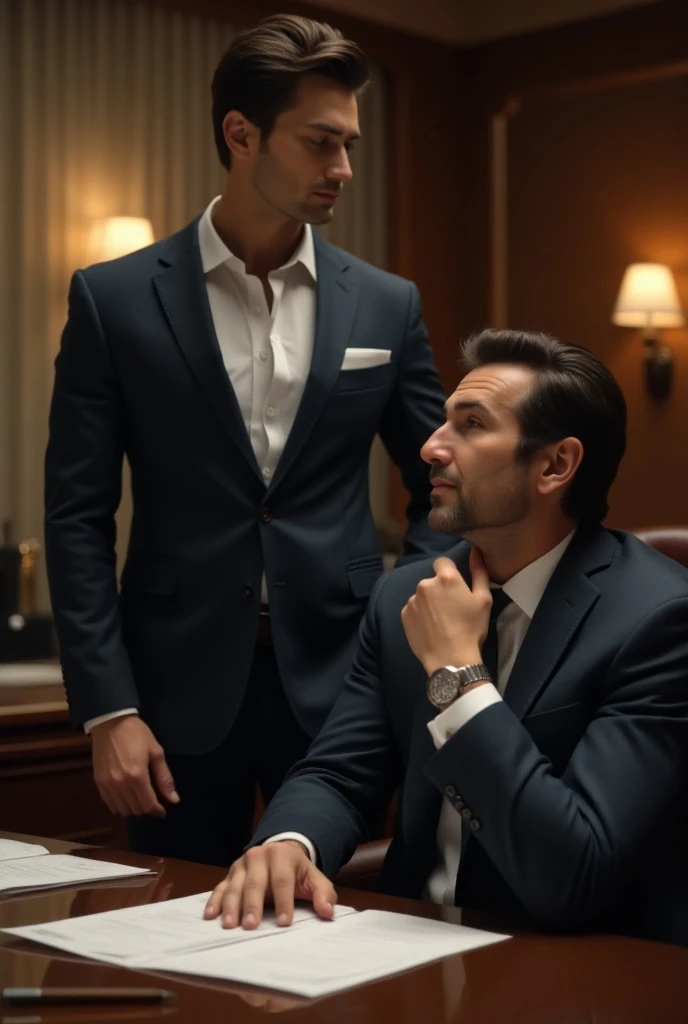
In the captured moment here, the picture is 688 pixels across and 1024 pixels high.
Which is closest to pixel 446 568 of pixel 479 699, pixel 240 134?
pixel 479 699

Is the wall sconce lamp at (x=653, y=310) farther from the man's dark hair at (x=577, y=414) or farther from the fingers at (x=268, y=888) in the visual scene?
the fingers at (x=268, y=888)

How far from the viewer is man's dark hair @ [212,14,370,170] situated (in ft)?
7.09

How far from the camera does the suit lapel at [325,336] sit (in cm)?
220

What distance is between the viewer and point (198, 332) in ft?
7.22

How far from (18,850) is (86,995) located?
2.24 feet

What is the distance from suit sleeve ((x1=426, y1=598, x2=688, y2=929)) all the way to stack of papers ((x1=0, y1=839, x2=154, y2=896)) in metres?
0.38

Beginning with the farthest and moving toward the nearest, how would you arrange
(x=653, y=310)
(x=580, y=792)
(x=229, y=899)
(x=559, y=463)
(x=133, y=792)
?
(x=653, y=310) < (x=133, y=792) < (x=559, y=463) < (x=580, y=792) < (x=229, y=899)

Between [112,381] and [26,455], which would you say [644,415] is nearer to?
[26,455]

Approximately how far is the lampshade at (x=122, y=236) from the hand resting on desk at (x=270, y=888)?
321 centimetres

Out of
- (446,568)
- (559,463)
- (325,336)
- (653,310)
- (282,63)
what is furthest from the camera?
(653,310)

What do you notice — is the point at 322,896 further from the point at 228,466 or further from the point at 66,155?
the point at 66,155

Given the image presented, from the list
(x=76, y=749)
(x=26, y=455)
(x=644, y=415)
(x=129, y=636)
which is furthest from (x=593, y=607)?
(x=644, y=415)

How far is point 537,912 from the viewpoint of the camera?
143cm

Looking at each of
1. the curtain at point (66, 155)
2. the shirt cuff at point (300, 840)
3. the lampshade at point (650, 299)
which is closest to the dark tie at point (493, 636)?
the shirt cuff at point (300, 840)
